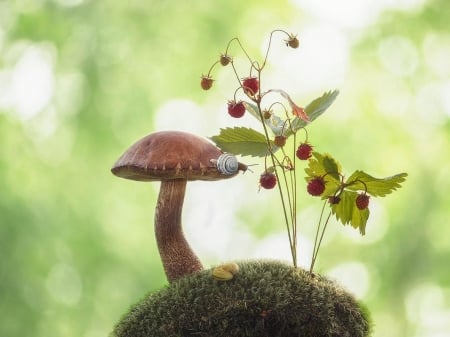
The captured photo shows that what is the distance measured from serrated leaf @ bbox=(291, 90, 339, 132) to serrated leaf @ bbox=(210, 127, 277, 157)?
8 centimetres

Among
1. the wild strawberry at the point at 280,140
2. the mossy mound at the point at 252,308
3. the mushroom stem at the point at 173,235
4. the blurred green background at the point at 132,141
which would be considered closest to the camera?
the mossy mound at the point at 252,308

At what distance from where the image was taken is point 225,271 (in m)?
1.51

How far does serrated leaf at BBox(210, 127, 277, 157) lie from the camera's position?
159 centimetres

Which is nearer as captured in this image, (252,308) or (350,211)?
(252,308)

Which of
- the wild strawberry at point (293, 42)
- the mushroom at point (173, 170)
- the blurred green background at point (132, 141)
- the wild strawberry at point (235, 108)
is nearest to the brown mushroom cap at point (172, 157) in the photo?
the mushroom at point (173, 170)

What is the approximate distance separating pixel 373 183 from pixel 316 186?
0.46 ft

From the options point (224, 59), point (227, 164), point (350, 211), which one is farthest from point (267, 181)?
point (224, 59)

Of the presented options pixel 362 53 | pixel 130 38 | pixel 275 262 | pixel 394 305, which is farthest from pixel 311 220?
pixel 275 262

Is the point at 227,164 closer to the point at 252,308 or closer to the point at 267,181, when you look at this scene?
the point at 267,181

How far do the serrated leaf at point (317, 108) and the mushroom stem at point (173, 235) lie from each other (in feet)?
1.15

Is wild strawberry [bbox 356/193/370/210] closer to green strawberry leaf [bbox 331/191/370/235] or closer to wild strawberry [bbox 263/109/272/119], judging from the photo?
green strawberry leaf [bbox 331/191/370/235]

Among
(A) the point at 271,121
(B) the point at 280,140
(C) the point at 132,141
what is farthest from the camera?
(C) the point at 132,141

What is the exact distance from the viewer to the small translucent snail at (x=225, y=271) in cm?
151

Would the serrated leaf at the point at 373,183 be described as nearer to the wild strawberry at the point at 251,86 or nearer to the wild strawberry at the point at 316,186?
the wild strawberry at the point at 316,186
